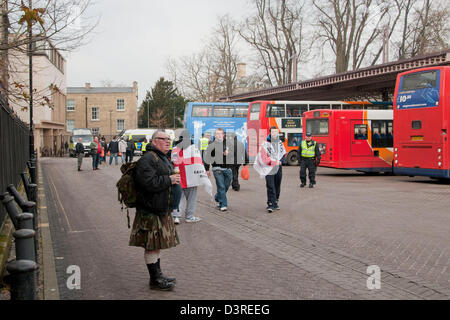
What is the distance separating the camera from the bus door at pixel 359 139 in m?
21.3

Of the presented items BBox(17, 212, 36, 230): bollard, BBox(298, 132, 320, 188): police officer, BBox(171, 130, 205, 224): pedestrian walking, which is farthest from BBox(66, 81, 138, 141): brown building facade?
BBox(17, 212, 36, 230): bollard

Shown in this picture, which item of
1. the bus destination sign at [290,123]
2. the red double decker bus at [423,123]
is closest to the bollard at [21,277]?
the red double decker bus at [423,123]

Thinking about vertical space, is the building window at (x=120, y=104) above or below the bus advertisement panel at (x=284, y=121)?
above

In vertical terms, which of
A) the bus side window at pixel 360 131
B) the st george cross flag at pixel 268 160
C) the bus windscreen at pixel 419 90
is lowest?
the st george cross flag at pixel 268 160

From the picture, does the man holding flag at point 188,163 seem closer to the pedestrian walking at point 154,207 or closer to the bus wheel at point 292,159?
the pedestrian walking at point 154,207

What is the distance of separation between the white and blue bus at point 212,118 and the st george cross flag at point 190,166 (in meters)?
23.6

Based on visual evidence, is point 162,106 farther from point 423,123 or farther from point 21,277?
point 21,277

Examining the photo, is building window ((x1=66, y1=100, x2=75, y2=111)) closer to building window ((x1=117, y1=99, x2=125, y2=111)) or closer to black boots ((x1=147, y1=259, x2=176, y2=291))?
building window ((x1=117, y1=99, x2=125, y2=111))

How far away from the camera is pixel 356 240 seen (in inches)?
300

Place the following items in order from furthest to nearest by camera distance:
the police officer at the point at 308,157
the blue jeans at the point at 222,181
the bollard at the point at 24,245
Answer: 1. the police officer at the point at 308,157
2. the blue jeans at the point at 222,181
3. the bollard at the point at 24,245

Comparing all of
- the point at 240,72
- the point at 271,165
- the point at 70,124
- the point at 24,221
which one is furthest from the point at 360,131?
the point at 70,124

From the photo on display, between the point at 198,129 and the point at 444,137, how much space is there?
62.4 feet

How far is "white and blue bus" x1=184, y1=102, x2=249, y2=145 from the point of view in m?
33.1

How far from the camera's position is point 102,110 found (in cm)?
7675
